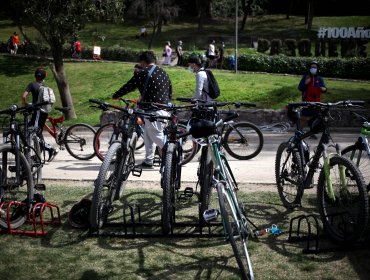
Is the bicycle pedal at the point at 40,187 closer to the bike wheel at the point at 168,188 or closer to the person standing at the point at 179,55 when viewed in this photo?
the bike wheel at the point at 168,188

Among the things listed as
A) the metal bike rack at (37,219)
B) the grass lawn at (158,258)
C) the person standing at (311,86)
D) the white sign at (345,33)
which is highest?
the white sign at (345,33)

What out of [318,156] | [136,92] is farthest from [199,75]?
[136,92]

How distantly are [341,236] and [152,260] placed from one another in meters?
2.03

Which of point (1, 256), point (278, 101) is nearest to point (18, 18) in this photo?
point (278, 101)

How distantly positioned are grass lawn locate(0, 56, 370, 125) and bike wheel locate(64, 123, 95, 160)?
24.2 ft

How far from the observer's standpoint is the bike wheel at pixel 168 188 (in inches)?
212

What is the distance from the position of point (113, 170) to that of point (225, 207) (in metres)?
1.89

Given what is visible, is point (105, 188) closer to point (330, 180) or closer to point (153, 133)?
point (330, 180)

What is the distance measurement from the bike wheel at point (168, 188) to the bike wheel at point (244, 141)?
4766mm

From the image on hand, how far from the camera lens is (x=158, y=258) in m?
5.12

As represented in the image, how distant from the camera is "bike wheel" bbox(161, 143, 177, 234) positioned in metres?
5.39

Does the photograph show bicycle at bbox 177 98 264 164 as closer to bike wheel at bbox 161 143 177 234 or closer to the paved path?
the paved path

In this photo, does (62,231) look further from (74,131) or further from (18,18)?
(18,18)

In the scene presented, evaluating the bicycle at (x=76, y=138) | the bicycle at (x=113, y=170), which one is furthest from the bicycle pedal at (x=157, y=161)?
the bicycle at (x=76, y=138)
